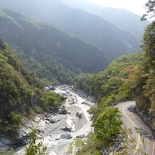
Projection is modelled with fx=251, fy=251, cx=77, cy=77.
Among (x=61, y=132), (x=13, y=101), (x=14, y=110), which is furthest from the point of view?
(x=61, y=132)

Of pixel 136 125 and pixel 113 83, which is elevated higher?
pixel 136 125

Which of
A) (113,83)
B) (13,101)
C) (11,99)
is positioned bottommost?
(13,101)

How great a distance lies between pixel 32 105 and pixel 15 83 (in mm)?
12844

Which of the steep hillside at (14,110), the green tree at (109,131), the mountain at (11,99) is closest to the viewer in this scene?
the green tree at (109,131)

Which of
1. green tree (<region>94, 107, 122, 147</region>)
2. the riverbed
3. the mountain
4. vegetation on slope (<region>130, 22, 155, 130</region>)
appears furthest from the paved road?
the mountain

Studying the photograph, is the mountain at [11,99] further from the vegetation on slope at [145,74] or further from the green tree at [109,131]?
the green tree at [109,131]

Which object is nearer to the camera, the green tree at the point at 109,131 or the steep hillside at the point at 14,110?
the green tree at the point at 109,131

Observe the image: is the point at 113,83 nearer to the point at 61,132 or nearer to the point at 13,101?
the point at 61,132

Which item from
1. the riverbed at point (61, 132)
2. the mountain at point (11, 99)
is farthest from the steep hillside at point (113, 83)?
the mountain at point (11, 99)

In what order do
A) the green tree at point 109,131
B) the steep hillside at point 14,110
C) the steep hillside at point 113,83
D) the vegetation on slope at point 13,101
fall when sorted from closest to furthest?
the green tree at point 109,131, the steep hillside at point 113,83, the steep hillside at point 14,110, the vegetation on slope at point 13,101

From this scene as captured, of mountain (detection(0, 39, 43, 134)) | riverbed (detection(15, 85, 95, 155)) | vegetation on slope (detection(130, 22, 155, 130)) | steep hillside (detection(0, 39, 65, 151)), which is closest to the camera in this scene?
vegetation on slope (detection(130, 22, 155, 130))

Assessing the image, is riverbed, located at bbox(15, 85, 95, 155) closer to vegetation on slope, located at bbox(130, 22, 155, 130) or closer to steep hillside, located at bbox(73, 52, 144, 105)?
steep hillside, located at bbox(73, 52, 144, 105)

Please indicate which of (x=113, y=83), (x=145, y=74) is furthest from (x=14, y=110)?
(x=145, y=74)

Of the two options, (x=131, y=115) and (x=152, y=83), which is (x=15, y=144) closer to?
(x=131, y=115)
